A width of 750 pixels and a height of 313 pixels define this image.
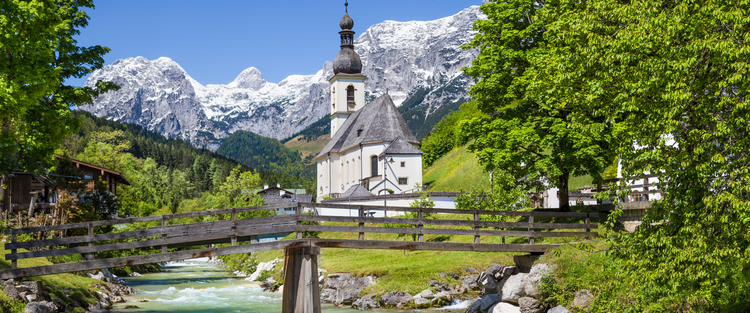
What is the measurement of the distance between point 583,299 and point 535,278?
1.97 meters

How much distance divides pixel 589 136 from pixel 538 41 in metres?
5.71

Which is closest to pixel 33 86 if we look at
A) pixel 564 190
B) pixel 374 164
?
pixel 564 190

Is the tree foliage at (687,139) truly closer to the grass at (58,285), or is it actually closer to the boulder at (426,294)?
the boulder at (426,294)

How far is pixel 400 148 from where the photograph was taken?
65.1 m

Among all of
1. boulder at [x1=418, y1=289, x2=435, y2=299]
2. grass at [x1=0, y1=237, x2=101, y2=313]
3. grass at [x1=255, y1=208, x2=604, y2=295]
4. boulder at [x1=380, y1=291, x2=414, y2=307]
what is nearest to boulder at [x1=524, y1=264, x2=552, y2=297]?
grass at [x1=255, y1=208, x2=604, y2=295]

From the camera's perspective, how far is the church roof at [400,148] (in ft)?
212

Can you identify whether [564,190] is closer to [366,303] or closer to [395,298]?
[395,298]

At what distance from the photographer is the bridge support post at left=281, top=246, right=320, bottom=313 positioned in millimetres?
17984

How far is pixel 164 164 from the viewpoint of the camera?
557 ft

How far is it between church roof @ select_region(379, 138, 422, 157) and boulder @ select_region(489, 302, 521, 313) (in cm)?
4463

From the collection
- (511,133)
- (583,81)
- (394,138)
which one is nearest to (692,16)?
(583,81)

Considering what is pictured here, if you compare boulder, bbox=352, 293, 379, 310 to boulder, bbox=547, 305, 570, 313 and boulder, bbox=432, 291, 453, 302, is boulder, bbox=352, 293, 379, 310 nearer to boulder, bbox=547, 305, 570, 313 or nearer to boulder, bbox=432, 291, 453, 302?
boulder, bbox=432, 291, 453, 302

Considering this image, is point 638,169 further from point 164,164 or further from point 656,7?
point 164,164

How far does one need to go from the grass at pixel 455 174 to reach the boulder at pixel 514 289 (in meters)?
40.6
